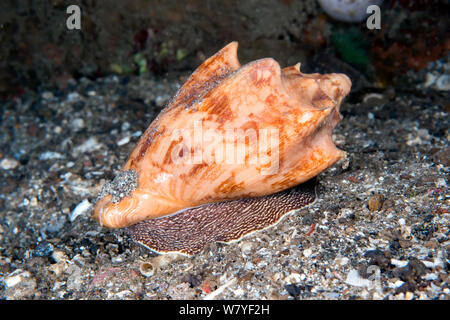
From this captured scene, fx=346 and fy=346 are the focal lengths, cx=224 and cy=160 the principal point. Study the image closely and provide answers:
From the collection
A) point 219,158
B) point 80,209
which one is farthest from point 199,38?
point 219,158

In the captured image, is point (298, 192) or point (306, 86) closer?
point (306, 86)

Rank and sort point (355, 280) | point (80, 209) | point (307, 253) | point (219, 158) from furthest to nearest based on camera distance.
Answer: point (80, 209) → point (307, 253) → point (219, 158) → point (355, 280)

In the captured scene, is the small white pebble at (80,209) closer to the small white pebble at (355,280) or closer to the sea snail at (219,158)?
the sea snail at (219,158)

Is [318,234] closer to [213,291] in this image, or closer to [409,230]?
[409,230]

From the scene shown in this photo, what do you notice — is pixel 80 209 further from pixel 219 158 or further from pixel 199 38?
pixel 199 38

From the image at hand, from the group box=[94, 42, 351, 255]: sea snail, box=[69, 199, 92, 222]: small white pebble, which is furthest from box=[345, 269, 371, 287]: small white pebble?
box=[69, 199, 92, 222]: small white pebble

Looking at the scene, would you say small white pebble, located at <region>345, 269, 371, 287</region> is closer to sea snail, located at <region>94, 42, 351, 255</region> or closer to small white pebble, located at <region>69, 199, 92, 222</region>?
sea snail, located at <region>94, 42, 351, 255</region>

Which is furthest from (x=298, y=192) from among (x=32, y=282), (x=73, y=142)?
(x=73, y=142)

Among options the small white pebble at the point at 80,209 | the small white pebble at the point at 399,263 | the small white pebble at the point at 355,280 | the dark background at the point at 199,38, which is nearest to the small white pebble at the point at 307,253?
the small white pebble at the point at 355,280
